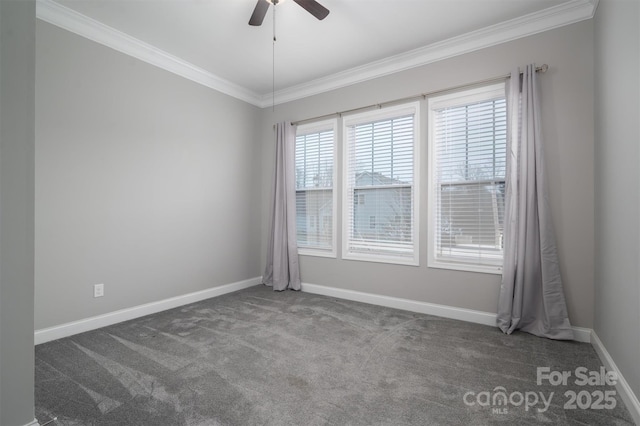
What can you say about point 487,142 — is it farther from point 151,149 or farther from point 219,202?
point 151,149

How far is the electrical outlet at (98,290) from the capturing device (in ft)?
9.60

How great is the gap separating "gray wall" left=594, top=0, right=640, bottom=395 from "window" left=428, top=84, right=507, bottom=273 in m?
0.74

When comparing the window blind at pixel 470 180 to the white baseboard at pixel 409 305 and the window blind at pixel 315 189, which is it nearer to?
the white baseboard at pixel 409 305

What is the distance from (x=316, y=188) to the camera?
4.34 m

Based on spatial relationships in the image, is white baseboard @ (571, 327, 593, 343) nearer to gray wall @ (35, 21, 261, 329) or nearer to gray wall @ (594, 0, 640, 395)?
gray wall @ (594, 0, 640, 395)

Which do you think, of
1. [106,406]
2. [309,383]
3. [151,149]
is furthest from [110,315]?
[309,383]

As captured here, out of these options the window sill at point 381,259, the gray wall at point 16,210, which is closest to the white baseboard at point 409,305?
the window sill at point 381,259

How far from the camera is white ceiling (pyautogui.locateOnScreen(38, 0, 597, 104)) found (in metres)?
2.65

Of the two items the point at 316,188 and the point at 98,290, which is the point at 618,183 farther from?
the point at 98,290

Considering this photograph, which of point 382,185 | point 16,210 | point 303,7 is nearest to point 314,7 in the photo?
point 303,7

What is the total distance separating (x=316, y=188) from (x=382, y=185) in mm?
997

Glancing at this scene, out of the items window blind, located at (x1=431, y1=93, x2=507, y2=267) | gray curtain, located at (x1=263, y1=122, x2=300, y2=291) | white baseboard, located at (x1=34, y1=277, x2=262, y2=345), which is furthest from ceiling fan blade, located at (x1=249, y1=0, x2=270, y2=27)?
white baseboard, located at (x1=34, y1=277, x2=262, y2=345)

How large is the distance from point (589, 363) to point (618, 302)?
0.58m

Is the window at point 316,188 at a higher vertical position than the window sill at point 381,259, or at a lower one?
higher
